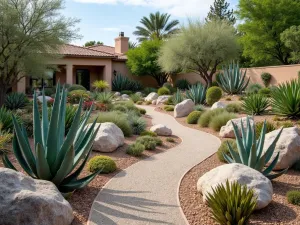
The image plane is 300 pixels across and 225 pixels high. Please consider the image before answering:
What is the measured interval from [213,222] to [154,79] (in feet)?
107

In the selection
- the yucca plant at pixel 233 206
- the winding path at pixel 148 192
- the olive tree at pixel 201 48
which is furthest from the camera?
the olive tree at pixel 201 48

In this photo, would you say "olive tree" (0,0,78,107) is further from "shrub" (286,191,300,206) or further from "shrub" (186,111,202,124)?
"shrub" (286,191,300,206)

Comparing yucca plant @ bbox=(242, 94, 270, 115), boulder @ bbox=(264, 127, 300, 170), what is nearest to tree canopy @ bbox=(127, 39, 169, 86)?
yucca plant @ bbox=(242, 94, 270, 115)

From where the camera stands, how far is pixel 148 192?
6840mm

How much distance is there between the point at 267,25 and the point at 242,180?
109 feet

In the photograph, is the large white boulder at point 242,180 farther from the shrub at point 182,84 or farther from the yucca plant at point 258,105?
the shrub at point 182,84

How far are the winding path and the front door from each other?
2629 cm

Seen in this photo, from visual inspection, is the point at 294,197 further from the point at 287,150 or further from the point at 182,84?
the point at 182,84

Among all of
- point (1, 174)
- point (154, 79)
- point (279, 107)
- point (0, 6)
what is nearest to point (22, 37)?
point (0, 6)

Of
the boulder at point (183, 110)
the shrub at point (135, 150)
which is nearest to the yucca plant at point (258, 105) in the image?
the boulder at point (183, 110)

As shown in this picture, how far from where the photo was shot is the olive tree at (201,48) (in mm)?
27516

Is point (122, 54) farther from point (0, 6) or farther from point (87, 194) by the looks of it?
point (87, 194)

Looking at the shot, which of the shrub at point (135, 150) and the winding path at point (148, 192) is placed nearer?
the winding path at point (148, 192)

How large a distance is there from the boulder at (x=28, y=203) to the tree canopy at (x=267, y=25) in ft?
113
